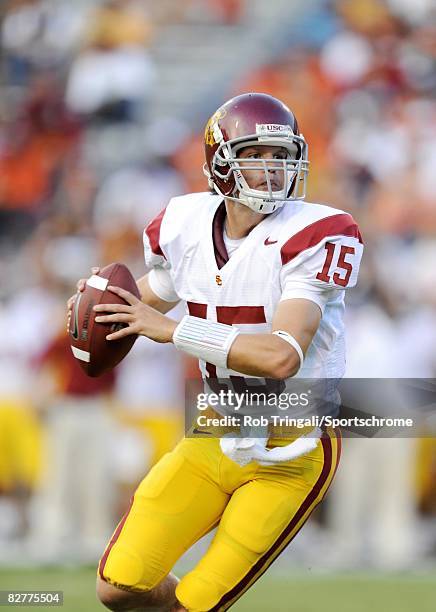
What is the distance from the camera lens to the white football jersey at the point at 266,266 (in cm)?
354

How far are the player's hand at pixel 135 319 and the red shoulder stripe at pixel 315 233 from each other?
0.41 meters

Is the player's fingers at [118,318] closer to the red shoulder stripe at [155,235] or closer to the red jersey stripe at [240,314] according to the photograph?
the red jersey stripe at [240,314]

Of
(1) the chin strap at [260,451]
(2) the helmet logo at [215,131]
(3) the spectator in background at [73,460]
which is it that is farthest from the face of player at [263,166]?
(3) the spectator in background at [73,460]

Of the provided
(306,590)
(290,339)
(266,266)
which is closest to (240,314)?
(266,266)

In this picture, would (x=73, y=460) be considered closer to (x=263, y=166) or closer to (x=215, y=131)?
(x=215, y=131)

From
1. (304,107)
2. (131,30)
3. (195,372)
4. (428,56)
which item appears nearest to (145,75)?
(131,30)

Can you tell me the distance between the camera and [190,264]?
381cm

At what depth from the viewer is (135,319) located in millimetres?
3502

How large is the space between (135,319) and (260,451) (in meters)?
0.57

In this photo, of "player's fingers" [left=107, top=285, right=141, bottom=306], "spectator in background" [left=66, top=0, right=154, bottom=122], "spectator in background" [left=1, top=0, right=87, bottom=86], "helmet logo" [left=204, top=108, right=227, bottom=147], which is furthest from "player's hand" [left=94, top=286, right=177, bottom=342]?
"spectator in background" [left=1, top=0, right=87, bottom=86]

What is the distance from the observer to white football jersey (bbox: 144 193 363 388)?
3543 mm

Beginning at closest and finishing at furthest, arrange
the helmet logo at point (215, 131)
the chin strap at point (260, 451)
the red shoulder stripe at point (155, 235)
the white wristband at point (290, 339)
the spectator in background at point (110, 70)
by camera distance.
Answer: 1. the white wristband at point (290, 339)
2. the chin strap at point (260, 451)
3. the helmet logo at point (215, 131)
4. the red shoulder stripe at point (155, 235)
5. the spectator in background at point (110, 70)

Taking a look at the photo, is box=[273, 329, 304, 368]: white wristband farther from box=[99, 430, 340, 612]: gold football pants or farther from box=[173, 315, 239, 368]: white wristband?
box=[99, 430, 340, 612]: gold football pants

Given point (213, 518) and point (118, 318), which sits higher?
point (118, 318)
